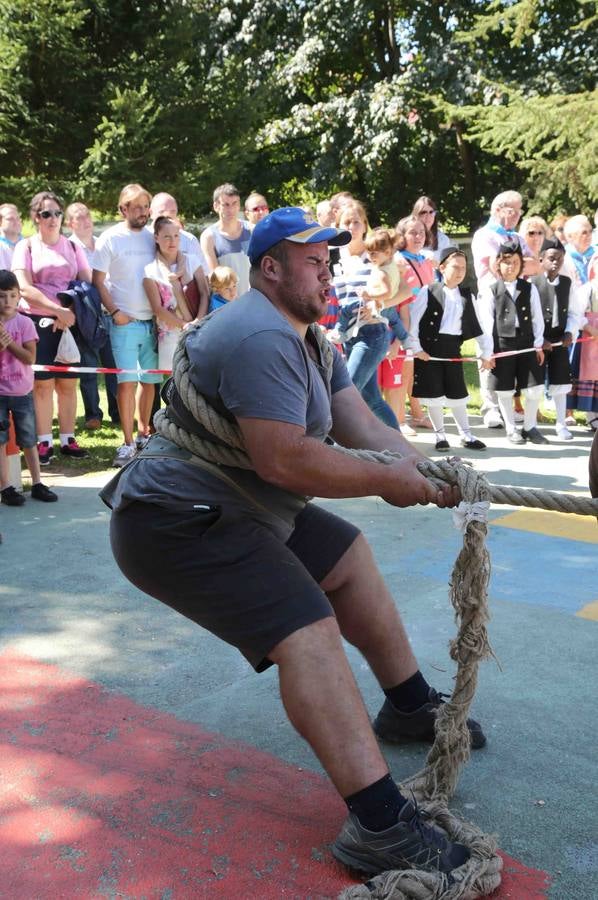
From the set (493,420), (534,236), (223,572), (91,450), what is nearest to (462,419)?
(493,420)

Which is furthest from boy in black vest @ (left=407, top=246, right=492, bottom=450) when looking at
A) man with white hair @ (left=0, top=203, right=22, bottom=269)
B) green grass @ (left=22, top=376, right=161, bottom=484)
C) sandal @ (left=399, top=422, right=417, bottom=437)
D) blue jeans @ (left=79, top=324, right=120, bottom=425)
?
man with white hair @ (left=0, top=203, right=22, bottom=269)

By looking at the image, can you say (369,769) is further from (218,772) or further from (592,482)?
(592,482)

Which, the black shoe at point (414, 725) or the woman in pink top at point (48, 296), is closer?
the black shoe at point (414, 725)

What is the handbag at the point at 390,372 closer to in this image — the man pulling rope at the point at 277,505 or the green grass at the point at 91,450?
the green grass at the point at 91,450

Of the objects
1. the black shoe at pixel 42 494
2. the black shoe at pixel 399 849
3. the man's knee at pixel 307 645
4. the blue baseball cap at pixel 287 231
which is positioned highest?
the blue baseball cap at pixel 287 231

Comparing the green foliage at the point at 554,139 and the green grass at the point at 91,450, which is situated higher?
the green foliage at the point at 554,139

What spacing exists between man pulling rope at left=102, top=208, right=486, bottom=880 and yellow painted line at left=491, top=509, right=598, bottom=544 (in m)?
3.10

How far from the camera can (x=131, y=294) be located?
793cm

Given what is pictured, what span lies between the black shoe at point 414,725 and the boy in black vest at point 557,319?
Answer: 6.06m

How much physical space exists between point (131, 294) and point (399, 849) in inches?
237

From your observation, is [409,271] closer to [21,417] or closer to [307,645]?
[21,417]

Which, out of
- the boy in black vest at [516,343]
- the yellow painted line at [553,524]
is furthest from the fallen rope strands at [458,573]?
the boy in black vest at [516,343]

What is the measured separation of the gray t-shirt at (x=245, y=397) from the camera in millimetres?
2594

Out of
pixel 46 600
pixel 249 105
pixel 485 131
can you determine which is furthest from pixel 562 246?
pixel 249 105
